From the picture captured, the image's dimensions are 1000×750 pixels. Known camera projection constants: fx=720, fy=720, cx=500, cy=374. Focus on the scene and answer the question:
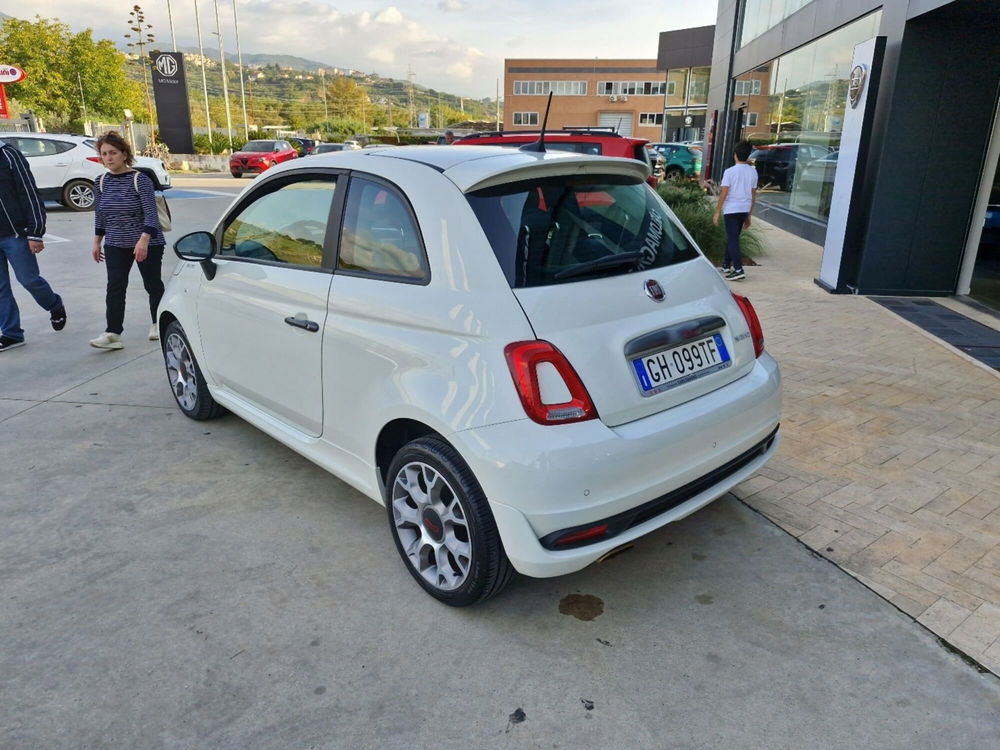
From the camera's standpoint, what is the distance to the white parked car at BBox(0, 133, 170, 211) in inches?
627

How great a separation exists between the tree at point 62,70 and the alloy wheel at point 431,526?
5299 cm

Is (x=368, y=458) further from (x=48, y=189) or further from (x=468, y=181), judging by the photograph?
(x=48, y=189)

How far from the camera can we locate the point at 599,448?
2412 millimetres

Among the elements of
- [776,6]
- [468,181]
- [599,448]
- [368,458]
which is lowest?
[368,458]

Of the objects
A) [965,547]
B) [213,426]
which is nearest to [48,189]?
[213,426]

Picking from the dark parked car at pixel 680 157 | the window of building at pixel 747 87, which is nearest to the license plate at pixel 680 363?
the window of building at pixel 747 87

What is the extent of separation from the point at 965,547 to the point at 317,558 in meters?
2.88

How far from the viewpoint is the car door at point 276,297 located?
3.25 meters

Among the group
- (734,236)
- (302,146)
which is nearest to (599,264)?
(734,236)

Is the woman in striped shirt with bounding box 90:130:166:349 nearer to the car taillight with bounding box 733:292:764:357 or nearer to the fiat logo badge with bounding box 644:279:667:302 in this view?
the fiat logo badge with bounding box 644:279:667:302

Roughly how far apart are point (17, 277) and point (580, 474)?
609 centimetres

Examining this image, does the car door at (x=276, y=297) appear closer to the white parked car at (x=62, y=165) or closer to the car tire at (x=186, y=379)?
the car tire at (x=186, y=379)

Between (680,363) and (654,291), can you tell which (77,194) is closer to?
(654,291)

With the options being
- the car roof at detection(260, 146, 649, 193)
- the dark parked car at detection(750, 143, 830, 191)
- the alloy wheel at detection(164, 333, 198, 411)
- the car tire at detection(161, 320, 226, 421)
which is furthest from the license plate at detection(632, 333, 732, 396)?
the dark parked car at detection(750, 143, 830, 191)
